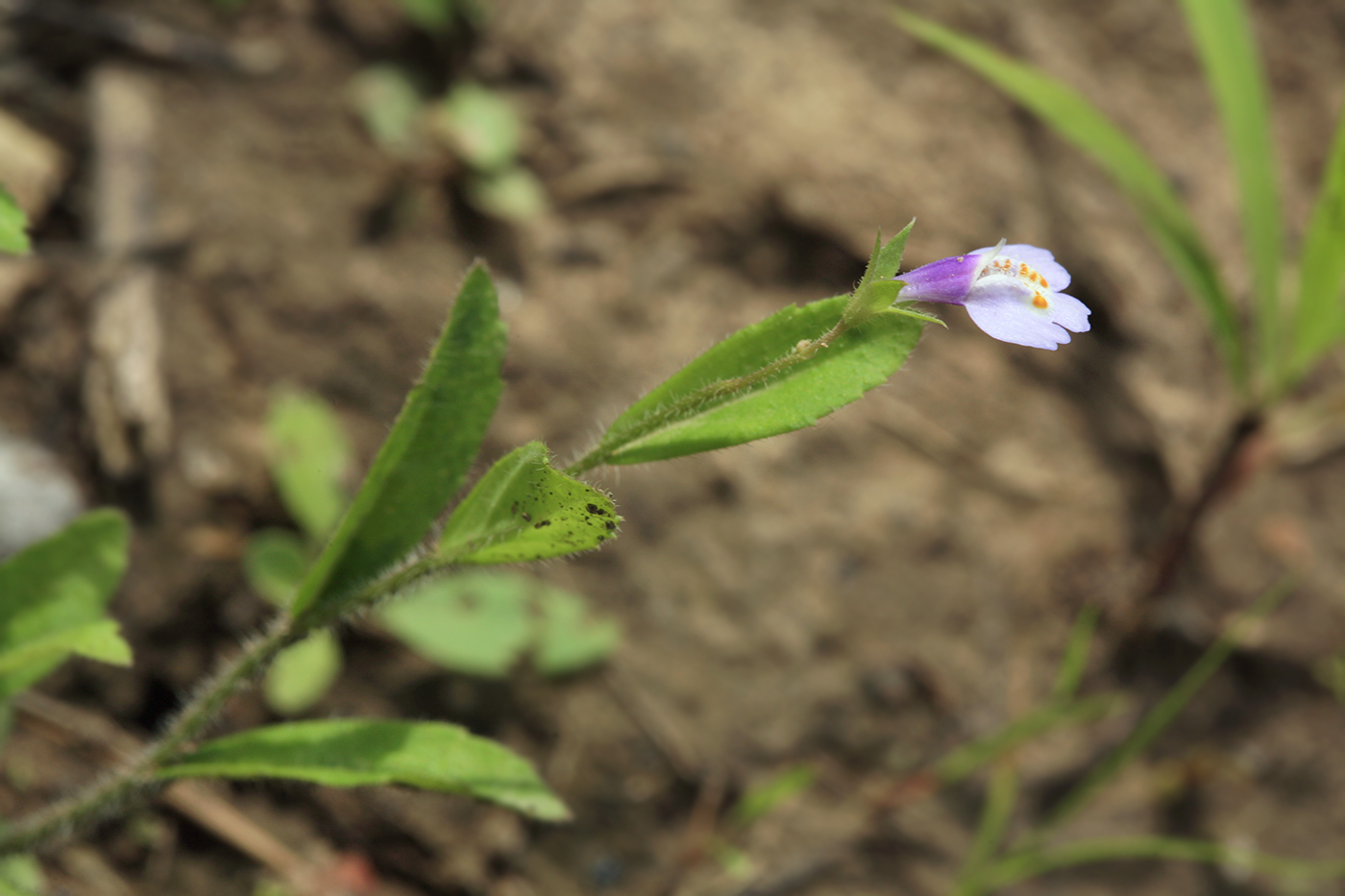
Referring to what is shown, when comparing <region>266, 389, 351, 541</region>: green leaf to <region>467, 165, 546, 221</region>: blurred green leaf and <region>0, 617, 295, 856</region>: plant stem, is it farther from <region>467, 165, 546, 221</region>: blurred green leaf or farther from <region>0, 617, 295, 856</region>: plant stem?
<region>0, 617, 295, 856</region>: plant stem

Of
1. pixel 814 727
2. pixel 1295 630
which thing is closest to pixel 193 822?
pixel 814 727

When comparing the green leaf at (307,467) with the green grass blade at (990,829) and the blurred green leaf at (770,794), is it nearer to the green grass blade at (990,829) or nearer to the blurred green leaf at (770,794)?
the blurred green leaf at (770,794)

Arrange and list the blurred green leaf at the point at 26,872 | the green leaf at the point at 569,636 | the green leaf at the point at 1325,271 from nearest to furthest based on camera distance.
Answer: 1. the blurred green leaf at the point at 26,872
2. the green leaf at the point at 1325,271
3. the green leaf at the point at 569,636

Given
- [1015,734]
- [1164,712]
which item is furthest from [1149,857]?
[1015,734]

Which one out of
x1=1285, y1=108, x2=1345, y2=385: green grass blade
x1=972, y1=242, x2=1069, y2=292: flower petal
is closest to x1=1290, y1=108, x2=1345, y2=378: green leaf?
x1=1285, y1=108, x2=1345, y2=385: green grass blade

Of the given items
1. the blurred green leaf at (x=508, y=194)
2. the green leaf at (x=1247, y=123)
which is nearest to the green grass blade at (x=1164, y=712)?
the green leaf at (x=1247, y=123)

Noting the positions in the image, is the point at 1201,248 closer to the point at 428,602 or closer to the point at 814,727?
the point at 814,727

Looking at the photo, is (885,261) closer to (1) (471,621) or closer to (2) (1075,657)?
(1) (471,621)

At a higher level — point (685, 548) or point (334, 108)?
point (334, 108)
